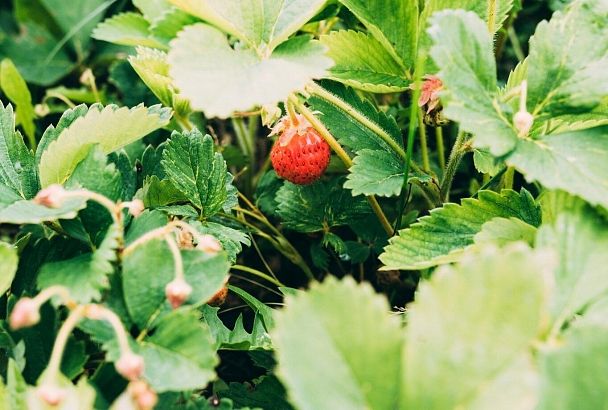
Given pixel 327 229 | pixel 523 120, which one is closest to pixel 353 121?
pixel 327 229

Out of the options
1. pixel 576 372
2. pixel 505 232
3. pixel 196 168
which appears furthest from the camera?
pixel 196 168

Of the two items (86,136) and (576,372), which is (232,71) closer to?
(86,136)

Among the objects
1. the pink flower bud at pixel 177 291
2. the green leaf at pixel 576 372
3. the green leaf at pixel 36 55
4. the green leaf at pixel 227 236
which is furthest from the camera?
the green leaf at pixel 36 55

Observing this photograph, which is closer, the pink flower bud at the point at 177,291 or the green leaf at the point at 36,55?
the pink flower bud at the point at 177,291

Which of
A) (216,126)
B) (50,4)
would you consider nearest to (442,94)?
(216,126)

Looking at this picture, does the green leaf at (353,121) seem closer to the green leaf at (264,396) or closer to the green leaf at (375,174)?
the green leaf at (375,174)

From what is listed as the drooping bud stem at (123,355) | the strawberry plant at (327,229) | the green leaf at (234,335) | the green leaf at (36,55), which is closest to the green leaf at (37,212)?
the strawberry plant at (327,229)

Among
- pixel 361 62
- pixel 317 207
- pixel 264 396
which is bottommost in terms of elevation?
pixel 264 396
